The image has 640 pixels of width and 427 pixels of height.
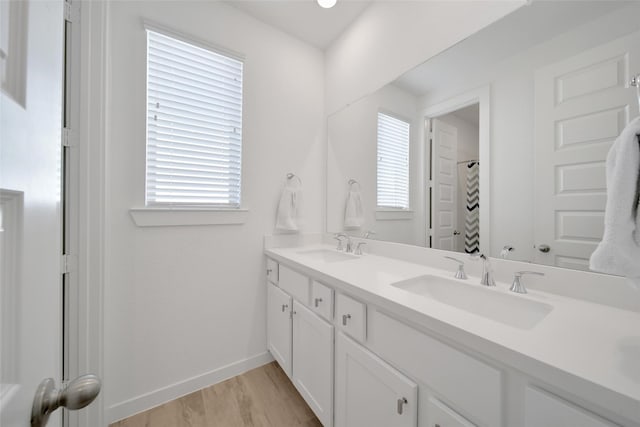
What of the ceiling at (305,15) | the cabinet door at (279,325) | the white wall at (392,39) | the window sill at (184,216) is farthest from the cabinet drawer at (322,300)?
the ceiling at (305,15)

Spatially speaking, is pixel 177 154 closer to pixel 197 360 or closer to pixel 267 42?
pixel 267 42

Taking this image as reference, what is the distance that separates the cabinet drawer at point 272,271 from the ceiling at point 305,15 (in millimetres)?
1753

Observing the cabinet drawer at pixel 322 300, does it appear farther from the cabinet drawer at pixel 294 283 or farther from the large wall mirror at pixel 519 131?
the large wall mirror at pixel 519 131

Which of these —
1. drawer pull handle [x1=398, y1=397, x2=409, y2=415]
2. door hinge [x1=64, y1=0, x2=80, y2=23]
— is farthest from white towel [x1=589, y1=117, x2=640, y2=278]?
door hinge [x1=64, y1=0, x2=80, y2=23]

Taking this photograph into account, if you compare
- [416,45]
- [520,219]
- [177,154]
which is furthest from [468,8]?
[177,154]

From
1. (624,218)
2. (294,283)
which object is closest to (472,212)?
(624,218)

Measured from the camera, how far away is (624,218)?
1.83 feet

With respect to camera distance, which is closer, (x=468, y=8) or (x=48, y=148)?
(x=48, y=148)

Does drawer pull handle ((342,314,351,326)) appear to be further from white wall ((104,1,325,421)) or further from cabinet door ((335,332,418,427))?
white wall ((104,1,325,421))

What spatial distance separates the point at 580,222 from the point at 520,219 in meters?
0.17

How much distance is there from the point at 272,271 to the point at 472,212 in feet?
4.15

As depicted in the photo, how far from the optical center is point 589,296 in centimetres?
82

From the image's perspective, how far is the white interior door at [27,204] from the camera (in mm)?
277

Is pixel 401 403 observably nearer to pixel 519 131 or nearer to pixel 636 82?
pixel 519 131
